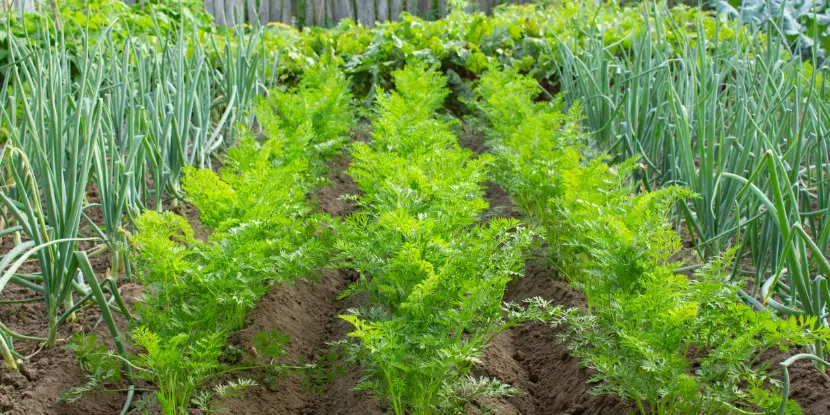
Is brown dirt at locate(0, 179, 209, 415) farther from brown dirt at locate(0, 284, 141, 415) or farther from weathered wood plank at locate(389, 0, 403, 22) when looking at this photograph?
weathered wood plank at locate(389, 0, 403, 22)

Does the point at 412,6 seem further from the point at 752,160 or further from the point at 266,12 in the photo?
the point at 752,160

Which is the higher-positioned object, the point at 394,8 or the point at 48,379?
the point at 394,8

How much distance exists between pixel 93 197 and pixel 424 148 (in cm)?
163

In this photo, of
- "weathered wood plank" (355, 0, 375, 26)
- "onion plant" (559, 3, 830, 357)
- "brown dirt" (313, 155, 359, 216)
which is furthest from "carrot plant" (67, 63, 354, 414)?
"weathered wood plank" (355, 0, 375, 26)

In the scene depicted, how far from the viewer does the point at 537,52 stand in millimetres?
6398

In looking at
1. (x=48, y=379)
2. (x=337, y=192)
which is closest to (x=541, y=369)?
(x=48, y=379)

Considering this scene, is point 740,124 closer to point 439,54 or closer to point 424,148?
point 424,148

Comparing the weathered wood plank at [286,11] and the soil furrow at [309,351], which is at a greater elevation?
the weathered wood plank at [286,11]

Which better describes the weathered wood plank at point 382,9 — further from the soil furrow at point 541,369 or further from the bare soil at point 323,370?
the soil furrow at point 541,369

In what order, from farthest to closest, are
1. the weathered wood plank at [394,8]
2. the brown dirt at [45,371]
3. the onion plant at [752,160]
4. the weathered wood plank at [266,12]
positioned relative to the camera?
the weathered wood plank at [394,8] < the weathered wood plank at [266,12] < the brown dirt at [45,371] < the onion plant at [752,160]

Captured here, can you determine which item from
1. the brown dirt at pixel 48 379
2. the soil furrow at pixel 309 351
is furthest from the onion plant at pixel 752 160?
the brown dirt at pixel 48 379

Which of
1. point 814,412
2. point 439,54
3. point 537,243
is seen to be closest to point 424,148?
point 537,243

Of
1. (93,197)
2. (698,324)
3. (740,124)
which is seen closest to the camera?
(698,324)

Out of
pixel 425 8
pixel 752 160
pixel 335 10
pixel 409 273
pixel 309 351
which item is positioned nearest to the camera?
pixel 409 273
